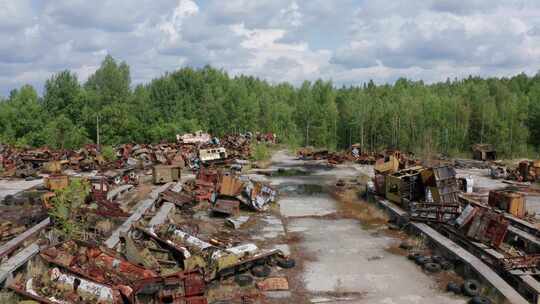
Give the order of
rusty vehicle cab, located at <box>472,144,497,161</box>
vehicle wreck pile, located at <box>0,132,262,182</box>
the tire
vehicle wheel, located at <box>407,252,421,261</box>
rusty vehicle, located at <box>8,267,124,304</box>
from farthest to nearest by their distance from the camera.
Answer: rusty vehicle cab, located at <box>472,144,497,161</box>, vehicle wreck pile, located at <box>0,132,262,182</box>, the tire, vehicle wheel, located at <box>407,252,421,261</box>, rusty vehicle, located at <box>8,267,124,304</box>

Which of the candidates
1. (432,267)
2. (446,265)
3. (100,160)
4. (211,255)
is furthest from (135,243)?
(100,160)

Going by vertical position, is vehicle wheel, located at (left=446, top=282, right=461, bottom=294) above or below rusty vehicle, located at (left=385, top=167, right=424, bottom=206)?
below

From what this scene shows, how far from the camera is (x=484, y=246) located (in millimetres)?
13398

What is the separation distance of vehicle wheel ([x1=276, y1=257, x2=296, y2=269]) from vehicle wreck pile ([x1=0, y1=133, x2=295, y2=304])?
0.03 m

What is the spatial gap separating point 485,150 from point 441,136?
16.0 metres

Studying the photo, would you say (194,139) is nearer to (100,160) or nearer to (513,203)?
(100,160)

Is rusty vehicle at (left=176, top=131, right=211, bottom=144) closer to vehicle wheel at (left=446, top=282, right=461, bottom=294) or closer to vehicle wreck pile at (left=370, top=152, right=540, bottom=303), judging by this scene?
vehicle wreck pile at (left=370, top=152, right=540, bottom=303)

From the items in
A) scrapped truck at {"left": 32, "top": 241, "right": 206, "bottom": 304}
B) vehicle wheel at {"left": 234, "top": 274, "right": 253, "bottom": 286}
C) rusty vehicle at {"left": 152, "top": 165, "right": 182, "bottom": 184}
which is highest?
rusty vehicle at {"left": 152, "top": 165, "right": 182, "bottom": 184}

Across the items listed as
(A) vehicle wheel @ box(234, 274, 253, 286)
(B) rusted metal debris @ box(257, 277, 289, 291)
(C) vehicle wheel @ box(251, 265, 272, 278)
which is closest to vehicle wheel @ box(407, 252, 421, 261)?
(B) rusted metal debris @ box(257, 277, 289, 291)

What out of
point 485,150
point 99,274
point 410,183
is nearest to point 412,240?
point 410,183

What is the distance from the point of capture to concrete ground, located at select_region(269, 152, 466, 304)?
10.8m

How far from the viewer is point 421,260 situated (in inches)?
504

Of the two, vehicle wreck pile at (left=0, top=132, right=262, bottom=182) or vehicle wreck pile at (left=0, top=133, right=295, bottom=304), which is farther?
A: vehicle wreck pile at (left=0, top=132, right=262, bottom=182)

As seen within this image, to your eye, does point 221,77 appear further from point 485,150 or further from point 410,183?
point 410,183
